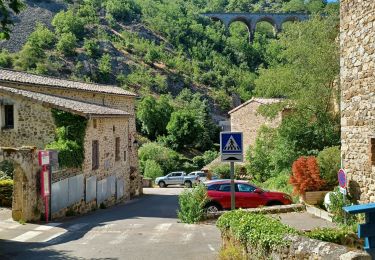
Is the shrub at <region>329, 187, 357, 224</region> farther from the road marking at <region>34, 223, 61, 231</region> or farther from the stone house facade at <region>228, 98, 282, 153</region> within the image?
the stone house facade at <region>228, 98, 282, 153</region>

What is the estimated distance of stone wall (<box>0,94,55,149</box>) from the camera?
66.4 feet

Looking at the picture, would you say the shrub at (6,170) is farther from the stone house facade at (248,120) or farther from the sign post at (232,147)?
the stone house facade at (248,120)

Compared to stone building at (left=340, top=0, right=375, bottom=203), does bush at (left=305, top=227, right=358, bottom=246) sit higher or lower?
lower

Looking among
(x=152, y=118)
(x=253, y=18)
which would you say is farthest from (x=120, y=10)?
(x=152, y=118)

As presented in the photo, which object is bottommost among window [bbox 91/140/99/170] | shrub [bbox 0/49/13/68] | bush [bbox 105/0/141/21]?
window [bbox 91/140/99/170]

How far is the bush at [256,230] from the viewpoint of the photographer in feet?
24.2

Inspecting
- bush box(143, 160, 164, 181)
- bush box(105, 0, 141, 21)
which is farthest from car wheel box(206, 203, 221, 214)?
bush box(105, 0, 141, 21)

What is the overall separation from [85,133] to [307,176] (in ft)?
30.8

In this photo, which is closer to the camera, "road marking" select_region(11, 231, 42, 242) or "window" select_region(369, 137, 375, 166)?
"window" select_region(369, 137, 375, 166)

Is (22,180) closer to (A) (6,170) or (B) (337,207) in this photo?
(A) (6,170)

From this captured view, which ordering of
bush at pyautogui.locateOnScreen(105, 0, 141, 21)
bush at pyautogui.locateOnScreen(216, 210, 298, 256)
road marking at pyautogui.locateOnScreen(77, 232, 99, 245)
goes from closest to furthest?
bush at pyautogui.locateOnScreen(216, 210, 298, 256) → road marking at pyautogui.locateOnScreen(77, 232, 99, 245) → bush at pyautogui.locateOnScreen(105, 0, 141, 21)

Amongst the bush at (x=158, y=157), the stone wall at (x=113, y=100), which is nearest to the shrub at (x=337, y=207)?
the stone wall at (x=113, y=100)

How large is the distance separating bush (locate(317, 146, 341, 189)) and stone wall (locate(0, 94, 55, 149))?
1059 cm

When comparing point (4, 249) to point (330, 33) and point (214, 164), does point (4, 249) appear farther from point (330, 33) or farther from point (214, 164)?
point (214, 164)
